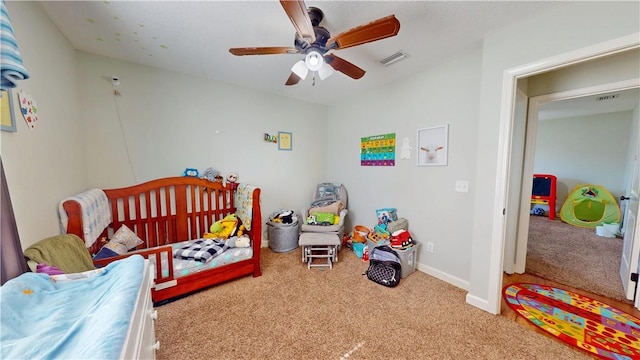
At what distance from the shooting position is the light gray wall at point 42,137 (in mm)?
1199

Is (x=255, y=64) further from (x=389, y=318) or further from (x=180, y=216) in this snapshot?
(x=389, y=318)

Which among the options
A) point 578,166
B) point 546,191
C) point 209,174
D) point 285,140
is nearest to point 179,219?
point 209,174

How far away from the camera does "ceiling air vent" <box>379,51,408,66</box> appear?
7.01 feet

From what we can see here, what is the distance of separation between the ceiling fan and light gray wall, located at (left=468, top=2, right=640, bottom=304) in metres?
1.12

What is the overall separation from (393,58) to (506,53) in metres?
0.91

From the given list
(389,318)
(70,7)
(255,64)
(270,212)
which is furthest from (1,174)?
(270,212)

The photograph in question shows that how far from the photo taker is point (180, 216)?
8.52 feet

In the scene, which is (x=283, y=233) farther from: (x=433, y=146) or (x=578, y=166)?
(x=578, y=166)

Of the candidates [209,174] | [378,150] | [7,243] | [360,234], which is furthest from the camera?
[360,234]

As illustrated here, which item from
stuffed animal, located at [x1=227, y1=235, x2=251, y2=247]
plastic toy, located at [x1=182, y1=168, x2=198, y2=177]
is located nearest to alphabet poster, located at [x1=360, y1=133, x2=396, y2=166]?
stuffed animal, located at [x1=227, y1=235, x2=251, y2=247]

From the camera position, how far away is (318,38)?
61.1 inches

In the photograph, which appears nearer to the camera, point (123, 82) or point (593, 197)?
point (123, 82)

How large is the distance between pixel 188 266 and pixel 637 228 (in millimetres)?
4150

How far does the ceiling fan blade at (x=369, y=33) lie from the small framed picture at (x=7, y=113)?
1.78 m
